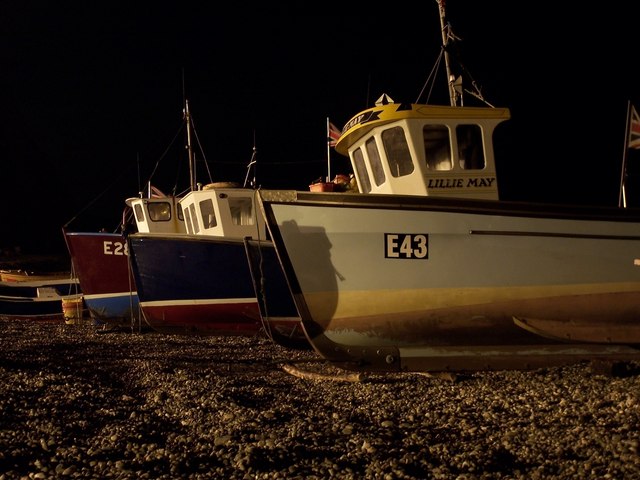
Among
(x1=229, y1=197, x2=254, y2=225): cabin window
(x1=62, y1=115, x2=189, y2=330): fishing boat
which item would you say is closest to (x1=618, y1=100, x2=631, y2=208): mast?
(x1=229, y1=197, x2=254, y2=225): cabin window

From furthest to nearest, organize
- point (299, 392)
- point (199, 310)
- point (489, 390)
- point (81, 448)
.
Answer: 1. point (199, 310)
2. point (299, 392)
3. point (489, 390)
4. point (81, 448)

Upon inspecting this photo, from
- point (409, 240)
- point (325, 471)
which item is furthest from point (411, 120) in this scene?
point (325, 471)

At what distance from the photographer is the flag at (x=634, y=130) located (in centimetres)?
773

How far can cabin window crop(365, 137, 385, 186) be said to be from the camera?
6730 millimetres

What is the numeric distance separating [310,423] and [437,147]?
343cm

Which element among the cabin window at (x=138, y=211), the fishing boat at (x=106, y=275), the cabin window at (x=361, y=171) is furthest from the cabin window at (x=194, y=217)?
the cabin window at (x=361, y=171)

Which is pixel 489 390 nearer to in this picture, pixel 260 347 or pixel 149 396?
pixel 149 396

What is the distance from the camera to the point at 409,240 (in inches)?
227

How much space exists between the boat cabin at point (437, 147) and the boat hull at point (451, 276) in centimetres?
76

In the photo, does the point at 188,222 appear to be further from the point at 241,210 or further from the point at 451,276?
the point at 451,276

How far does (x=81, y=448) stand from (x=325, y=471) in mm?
1938

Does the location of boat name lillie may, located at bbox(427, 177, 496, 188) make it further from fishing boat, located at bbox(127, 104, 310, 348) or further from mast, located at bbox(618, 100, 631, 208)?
fishing boat, located at bbox(127, 104, 310, 348)

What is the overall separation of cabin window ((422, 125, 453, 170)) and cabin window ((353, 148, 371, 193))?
0.92 meters

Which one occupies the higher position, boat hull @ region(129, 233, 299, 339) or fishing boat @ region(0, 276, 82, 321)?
boat hull @ region(129, 233, 299, 339)
